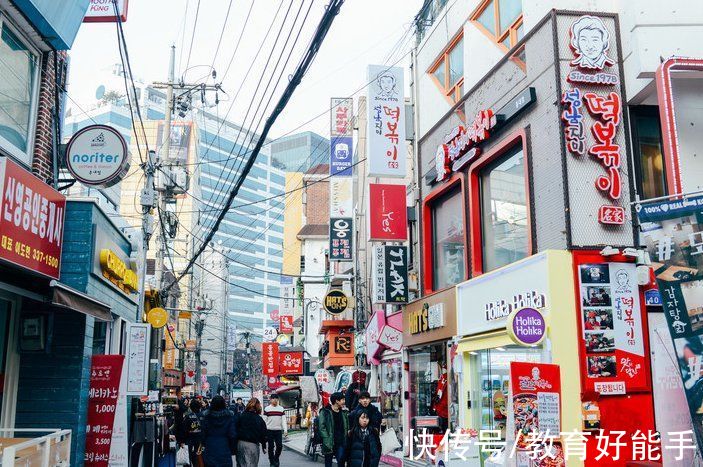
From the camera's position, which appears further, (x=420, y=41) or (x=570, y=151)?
(x=420, y=41)

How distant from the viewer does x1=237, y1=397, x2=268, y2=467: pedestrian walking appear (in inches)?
476

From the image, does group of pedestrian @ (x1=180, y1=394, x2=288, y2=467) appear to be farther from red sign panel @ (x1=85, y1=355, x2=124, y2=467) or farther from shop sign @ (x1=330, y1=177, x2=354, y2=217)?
shop sign @ (x1=330, y1=177, x2=354, y2=217)

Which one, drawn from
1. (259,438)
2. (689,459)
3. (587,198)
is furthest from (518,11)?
(259,438)

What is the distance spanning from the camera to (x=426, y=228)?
18438mm

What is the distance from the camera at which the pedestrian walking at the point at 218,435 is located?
11.5 metres

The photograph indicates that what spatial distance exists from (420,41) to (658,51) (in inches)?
388

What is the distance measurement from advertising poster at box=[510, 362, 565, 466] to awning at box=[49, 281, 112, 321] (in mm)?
5713

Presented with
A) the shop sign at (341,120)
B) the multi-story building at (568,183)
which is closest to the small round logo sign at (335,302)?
the shop sign at (341,120)

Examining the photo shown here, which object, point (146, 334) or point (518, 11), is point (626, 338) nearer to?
point (518, 11)

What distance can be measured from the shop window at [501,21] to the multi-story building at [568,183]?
0.14ft

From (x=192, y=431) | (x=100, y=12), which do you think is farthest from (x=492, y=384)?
(x=100, y=12)

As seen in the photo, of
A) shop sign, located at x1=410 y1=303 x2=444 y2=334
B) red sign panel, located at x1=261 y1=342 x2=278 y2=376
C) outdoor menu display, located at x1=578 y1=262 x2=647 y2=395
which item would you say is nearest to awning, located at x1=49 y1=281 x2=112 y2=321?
outdoor menu display, located at x1=578 y1=262 x2=647 y2=395

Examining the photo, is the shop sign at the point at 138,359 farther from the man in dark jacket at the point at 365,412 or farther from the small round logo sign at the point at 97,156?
the man in dark jacket at the point at 365,412

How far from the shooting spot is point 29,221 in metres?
8.46
